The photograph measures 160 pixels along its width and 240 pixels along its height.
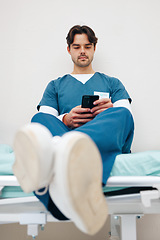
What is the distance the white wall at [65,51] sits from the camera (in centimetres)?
154

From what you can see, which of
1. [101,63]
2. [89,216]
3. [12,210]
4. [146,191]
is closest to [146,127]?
[101,63]

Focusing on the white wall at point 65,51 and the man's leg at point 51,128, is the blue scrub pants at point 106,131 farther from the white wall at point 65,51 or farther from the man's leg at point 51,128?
the white wall at point 65,51

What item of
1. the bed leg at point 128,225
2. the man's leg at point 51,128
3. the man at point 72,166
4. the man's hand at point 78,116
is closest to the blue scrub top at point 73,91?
the man's hand at point 78,116

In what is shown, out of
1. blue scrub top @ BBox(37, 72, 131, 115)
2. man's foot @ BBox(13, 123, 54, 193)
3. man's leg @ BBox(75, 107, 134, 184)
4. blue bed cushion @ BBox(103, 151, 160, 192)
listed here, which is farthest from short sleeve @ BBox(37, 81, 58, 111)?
man's foot @ BBox(13, 123, 54, 193)

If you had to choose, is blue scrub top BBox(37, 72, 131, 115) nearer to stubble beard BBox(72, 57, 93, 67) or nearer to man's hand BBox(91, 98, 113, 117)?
stubble beard BBox(72, 57, 93, 67)

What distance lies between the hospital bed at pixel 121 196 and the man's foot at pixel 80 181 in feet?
0.56

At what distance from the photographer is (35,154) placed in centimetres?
50

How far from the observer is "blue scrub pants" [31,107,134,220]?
0.69m

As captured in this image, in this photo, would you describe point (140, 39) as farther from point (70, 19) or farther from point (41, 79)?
point (41, 79)

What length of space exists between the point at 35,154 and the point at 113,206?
44 centimetres

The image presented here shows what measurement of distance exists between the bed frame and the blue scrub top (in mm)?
557

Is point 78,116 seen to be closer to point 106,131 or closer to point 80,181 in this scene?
point 106,131

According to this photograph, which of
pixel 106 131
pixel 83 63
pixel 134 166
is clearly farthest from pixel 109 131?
pixel 83 63

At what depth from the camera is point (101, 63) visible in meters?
1.57
